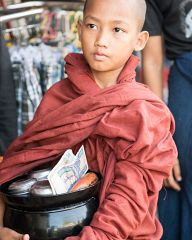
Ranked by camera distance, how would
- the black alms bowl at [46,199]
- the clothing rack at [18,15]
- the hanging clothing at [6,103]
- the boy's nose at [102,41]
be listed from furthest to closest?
the clothing rack at [18,15], the hanging clothing at [6,103], the boy's nose at [102,41], the black alms bowl at [46,199]

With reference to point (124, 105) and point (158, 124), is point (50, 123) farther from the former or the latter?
point (158, 124)

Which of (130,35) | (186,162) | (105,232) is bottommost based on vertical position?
(186,162)

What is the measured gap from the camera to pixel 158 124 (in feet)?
5.47

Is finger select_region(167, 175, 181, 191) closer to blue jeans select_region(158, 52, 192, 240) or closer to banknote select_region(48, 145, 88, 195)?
blue jeans select_region(158, 52, 192, 240)

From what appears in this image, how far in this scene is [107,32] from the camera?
5.65 feet

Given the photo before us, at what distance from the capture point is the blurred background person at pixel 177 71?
7.82 feet

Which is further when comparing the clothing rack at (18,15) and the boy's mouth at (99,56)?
the clothing rack at (18,15)

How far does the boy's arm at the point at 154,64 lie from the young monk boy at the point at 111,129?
2.02ft

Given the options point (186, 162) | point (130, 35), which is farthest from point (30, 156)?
point (186, 162)

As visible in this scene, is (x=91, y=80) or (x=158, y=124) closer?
(x=158, y=124)

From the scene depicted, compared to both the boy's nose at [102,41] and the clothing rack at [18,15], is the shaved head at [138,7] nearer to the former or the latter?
the boy's nose at [102,41]

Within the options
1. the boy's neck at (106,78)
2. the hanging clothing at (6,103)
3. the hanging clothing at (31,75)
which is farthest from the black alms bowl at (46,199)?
the hanging clothing at (31,75)

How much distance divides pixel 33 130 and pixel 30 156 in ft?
0.29

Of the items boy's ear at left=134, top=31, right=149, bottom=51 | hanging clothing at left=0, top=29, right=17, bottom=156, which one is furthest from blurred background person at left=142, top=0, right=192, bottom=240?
hanging clothing at left=0, top=29, right=17, bottom=156
